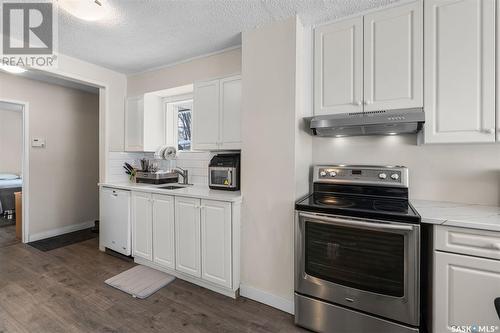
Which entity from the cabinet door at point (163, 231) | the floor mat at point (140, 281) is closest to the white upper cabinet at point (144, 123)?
the cabinet door at point (163, 231)

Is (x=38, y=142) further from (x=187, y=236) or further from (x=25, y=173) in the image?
(x=187, y=236)

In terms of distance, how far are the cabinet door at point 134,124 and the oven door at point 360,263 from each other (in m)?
2.54

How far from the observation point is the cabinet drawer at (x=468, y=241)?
4.48 feet

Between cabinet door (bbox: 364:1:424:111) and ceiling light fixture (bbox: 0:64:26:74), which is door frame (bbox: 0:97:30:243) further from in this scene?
cabinet door (bbox: 364:1:424:111)

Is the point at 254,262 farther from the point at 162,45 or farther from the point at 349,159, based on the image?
the point at 162,45

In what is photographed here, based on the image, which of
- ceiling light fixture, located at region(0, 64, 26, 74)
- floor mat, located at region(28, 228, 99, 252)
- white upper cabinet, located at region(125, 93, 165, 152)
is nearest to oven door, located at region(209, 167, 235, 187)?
white upper cabinet, located at region(125, 93, 165, 152)

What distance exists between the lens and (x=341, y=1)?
1871mm

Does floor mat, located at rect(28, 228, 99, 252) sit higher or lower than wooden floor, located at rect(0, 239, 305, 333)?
higher

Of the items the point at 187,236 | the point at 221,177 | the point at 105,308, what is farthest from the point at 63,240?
the point at 221,177

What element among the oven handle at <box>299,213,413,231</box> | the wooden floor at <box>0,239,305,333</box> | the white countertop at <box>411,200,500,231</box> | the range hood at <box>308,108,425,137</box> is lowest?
the wooden floor at <box>0,239,305,333</box>

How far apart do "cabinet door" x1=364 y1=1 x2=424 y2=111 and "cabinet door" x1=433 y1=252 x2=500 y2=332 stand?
106cm

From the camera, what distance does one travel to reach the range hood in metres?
1.72

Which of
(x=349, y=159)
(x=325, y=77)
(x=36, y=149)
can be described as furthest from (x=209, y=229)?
(x=36, y=149)

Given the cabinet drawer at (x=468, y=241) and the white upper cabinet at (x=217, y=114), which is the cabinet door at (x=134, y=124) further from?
the cabinet drawer at (x=468, y=241)
